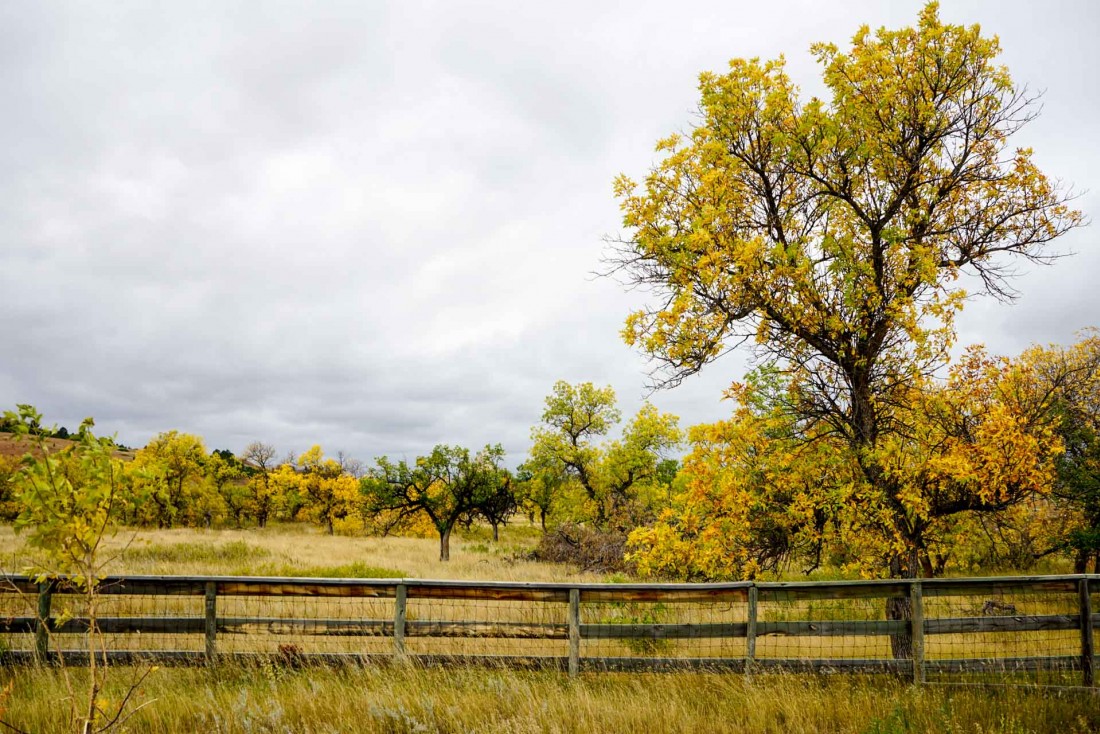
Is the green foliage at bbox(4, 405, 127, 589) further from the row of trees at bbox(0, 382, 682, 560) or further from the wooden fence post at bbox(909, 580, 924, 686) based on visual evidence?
the row of trees at bbox(0, 382, 682, 560)

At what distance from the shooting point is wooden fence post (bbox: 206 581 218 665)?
26.6 ft

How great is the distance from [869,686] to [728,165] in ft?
25.7

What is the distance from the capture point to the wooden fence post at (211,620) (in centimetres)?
811

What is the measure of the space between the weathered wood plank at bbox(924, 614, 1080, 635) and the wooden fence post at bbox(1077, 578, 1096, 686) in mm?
106

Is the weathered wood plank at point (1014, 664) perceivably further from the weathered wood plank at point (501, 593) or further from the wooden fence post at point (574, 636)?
the weathered wood plank at point (501, 593)

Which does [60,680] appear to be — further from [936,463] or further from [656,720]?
[936,463]

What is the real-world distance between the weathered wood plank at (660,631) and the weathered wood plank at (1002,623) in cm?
246

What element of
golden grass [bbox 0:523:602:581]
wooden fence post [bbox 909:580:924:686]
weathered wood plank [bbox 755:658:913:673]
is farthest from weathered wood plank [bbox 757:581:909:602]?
golden grass [bbox 0:523:602:581]

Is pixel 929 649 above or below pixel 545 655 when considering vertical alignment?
below

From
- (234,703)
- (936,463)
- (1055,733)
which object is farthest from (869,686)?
(234,703)

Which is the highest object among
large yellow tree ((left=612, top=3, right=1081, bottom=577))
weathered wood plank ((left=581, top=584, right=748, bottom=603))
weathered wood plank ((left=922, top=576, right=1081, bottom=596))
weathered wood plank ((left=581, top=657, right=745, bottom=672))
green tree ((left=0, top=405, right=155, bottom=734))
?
large yellow tree ((left=612, top=3, right=1081, bottom=577))

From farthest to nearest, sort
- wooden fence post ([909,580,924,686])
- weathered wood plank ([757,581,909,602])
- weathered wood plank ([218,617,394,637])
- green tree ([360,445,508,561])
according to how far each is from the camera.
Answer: green tree ([360,445,508,561])
weathered wood plank ([218,617,394,637])
weathered wood plank ([757,581,909,602])
wooden fence post ([909,580,924,686])

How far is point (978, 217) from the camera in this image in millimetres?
10453

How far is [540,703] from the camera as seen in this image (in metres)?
6.45
